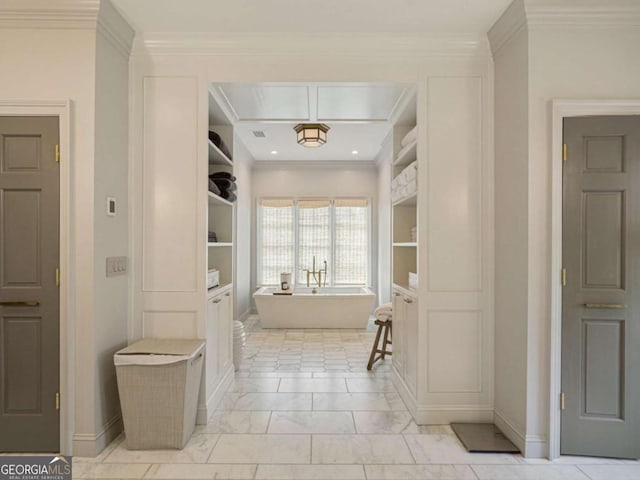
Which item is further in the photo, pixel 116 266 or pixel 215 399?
pixel 215 399

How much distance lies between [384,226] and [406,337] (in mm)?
3397

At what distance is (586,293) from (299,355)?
3.09m

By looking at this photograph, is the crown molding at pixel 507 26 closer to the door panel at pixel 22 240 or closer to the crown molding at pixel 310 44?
the crown molding at pixel 310 44

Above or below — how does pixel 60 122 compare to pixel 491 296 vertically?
above

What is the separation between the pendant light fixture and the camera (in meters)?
4.59

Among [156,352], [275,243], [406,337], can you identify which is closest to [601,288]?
[406,337]

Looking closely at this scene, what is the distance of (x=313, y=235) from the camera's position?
7297 millimetres

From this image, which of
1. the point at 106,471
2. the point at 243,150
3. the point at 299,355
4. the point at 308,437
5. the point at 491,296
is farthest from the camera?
the point at 243,150

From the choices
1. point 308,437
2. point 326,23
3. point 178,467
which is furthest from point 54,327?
point 326,23

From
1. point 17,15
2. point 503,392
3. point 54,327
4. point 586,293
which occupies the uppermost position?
point 17,15

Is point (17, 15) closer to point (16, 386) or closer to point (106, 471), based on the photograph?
point (16, 386)

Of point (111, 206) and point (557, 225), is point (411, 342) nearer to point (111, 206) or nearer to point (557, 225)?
point (557, 225)

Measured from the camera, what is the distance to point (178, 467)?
2262 millimetres

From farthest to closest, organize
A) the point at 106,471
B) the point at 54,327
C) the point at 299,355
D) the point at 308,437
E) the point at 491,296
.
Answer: the point at 299,355 → the point at 491,296 → the point at 308,437 → the point at 54,327 → the point at 106,471
